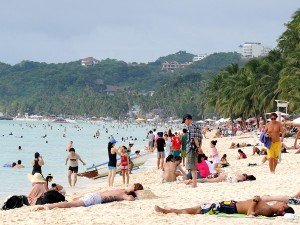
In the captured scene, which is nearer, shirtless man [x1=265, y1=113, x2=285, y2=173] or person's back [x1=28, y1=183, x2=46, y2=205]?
person's back [x1=28, y1=183, x2=46, y2=205]

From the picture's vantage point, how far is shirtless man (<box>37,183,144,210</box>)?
10.9 metres

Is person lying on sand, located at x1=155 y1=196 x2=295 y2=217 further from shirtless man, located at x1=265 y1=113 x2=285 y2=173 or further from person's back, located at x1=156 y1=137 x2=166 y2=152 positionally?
person's back, located at x1=156 y1=137 x2=166 y2=152

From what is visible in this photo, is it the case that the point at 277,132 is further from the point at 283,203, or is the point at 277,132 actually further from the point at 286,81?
the point at 286,81

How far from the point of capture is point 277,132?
14555 millimetres

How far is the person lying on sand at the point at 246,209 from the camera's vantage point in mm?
9586

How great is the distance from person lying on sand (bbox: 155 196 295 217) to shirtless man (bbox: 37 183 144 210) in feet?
5.35

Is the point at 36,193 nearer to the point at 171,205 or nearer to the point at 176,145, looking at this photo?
the point at 171,205

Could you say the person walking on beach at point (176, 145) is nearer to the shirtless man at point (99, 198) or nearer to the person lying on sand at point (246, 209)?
the shirtless man at point (99, 198)

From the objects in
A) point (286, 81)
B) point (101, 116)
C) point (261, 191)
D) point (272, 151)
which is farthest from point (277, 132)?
point (101, 116)

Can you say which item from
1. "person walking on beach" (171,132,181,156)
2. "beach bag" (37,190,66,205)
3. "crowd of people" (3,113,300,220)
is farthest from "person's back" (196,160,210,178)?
"person walking on beach" (171,132,181,156)

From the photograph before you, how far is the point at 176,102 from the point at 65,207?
163262mm

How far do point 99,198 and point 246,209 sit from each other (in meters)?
2.73

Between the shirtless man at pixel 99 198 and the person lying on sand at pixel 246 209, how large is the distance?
163 cm

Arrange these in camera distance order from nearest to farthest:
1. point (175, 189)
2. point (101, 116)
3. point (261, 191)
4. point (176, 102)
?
point (261, 191) < point (175, 189) < point (176, 102) < point (101, 116)
